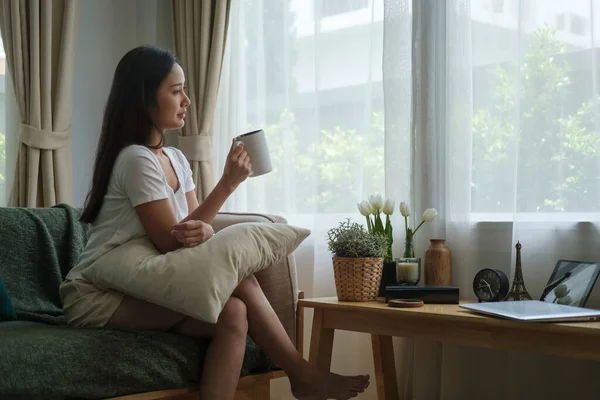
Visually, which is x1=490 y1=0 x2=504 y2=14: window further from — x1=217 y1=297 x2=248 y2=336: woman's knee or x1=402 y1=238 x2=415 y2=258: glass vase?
x1=217 y1=297 x2=248 y2=336: woman's knee

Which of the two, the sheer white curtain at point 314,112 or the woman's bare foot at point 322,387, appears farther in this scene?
the sheer white curtain at point 314,112

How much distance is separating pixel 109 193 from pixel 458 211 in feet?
3.55

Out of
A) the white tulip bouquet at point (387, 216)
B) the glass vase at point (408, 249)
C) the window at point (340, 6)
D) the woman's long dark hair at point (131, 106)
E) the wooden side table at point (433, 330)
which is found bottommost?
the wooden side table at point (433, 330)

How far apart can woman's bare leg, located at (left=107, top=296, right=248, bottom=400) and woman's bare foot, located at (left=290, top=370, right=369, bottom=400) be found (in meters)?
0.18

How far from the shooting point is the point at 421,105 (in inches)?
96.0

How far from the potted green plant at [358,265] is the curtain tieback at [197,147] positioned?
115 centimetres

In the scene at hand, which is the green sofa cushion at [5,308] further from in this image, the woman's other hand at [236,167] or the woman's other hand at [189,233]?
the woman's other hand at [236,167]

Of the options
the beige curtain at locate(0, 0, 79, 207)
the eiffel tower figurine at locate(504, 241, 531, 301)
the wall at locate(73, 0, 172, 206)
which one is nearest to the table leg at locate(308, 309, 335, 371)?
the eiffel tower figurine at locate(504, 241, 531, 301)

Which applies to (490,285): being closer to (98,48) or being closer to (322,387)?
(322,387)

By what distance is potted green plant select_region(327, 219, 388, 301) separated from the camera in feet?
7.14

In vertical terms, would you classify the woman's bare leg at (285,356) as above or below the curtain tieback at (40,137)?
below

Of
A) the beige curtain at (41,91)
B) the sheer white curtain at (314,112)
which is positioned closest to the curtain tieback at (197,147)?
the sheer white curtain at (314,112)

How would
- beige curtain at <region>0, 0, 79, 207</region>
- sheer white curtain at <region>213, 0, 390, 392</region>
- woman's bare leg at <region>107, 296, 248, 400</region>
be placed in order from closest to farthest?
woman's bare leg at <region>107, 296, 248, 400</region>, sheer white curtain at <region>213, 0, 390, 392</region>, beige curtain at <region>0, 0, 79, 207</region>

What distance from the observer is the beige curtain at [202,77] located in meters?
3.16
